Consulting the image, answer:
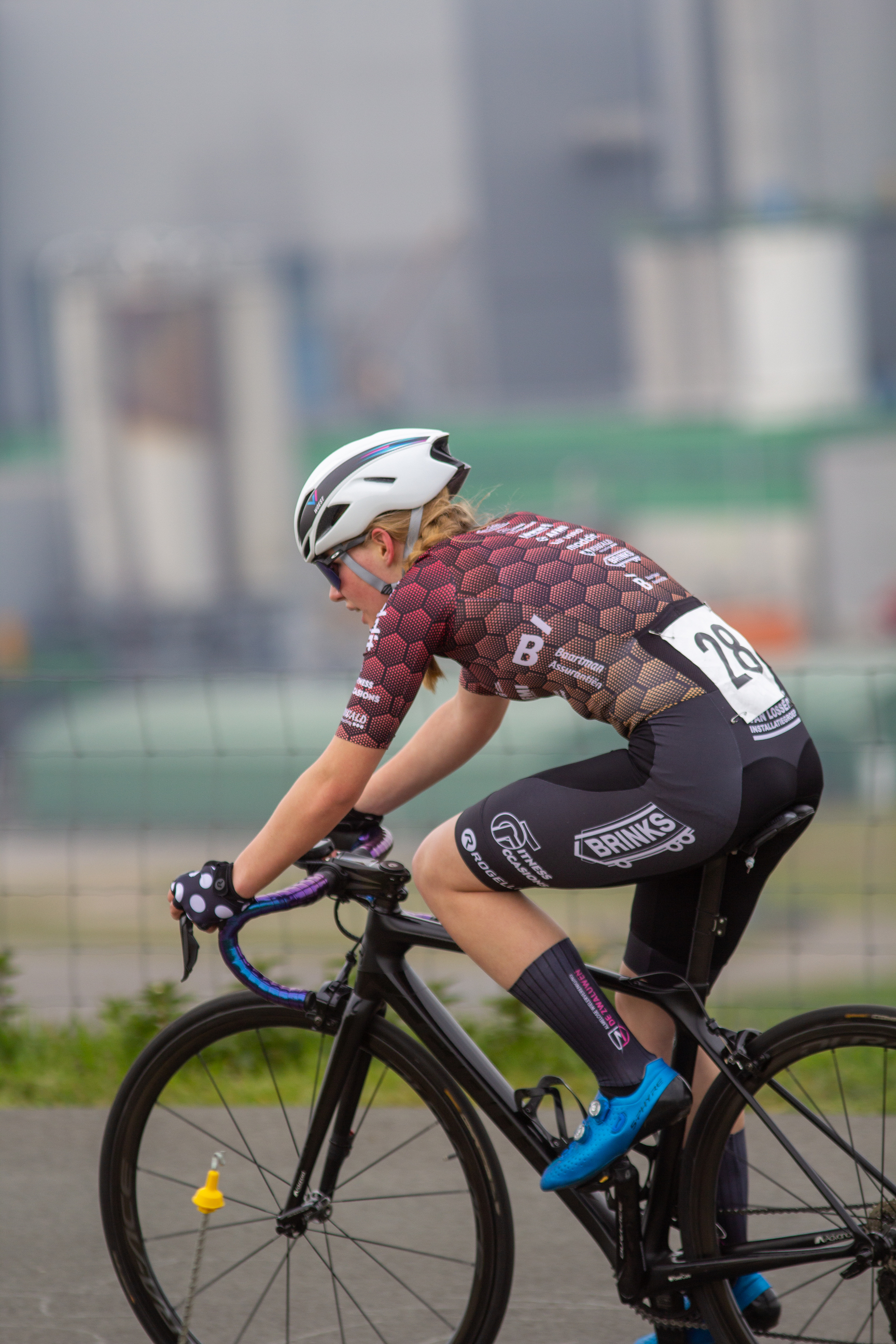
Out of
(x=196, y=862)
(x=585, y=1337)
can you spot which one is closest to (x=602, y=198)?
(x=196, y=862)

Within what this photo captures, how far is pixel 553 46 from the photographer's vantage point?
37.7 m

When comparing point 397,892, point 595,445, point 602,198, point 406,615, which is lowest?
point 595,445

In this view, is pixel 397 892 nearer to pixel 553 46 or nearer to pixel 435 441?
pixel 435 441

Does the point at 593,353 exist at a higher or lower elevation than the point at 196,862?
higher

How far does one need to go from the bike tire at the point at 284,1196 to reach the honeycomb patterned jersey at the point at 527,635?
26.5 inches

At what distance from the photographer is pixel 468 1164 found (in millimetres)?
2674

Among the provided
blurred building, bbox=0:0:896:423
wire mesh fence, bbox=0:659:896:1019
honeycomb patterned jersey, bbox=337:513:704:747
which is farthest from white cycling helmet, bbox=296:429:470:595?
blurred building, bbox=0:0:896:423

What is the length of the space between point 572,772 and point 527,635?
9.8 inches

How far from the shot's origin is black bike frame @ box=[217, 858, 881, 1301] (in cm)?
257

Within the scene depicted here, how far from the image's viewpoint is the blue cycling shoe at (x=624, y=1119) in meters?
2.50

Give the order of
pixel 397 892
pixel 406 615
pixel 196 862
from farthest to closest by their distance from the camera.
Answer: pixel 196 862, pixel 397 892, pixel 406 615

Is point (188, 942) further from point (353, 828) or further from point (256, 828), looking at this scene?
point (256, 828)

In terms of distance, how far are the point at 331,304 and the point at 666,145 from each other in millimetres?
9325

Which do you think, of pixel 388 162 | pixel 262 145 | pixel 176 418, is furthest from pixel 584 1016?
pixel 262 145
